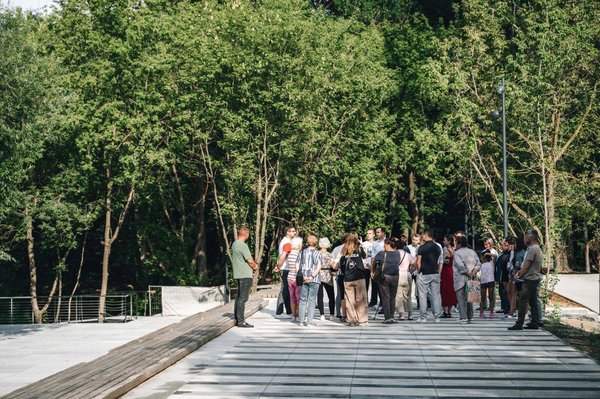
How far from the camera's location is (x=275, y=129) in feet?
112

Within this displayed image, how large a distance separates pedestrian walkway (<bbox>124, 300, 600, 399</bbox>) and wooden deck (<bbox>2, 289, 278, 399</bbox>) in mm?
189

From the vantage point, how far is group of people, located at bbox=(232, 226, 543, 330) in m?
17.7

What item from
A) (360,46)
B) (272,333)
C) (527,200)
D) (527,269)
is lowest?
(272,333)

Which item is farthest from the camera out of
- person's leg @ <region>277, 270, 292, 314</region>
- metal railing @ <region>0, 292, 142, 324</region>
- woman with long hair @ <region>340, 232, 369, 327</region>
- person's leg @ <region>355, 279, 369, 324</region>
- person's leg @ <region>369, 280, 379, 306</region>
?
metal railing @ <region>0, 292, 142, 324</region>

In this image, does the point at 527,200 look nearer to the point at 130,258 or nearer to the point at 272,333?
the point at 130,258

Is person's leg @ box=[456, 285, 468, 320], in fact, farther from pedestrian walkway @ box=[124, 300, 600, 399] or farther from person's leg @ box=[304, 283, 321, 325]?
person's leg @ box=[304, 283, 321, 325]

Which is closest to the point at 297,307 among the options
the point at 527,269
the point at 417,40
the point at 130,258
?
the point at 527,269

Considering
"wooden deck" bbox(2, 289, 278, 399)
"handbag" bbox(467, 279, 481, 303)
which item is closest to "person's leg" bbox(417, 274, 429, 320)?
"handbag" bbox(467, 279, 481, 303)

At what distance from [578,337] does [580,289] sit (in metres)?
16.7

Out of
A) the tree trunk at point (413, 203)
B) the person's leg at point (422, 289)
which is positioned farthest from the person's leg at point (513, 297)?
the tree trunk at point (413, 203)

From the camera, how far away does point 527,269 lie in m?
17.2

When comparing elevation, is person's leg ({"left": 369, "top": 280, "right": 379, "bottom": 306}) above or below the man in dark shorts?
below

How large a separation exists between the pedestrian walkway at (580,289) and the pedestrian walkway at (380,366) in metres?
10.6

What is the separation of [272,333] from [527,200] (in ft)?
78.2
